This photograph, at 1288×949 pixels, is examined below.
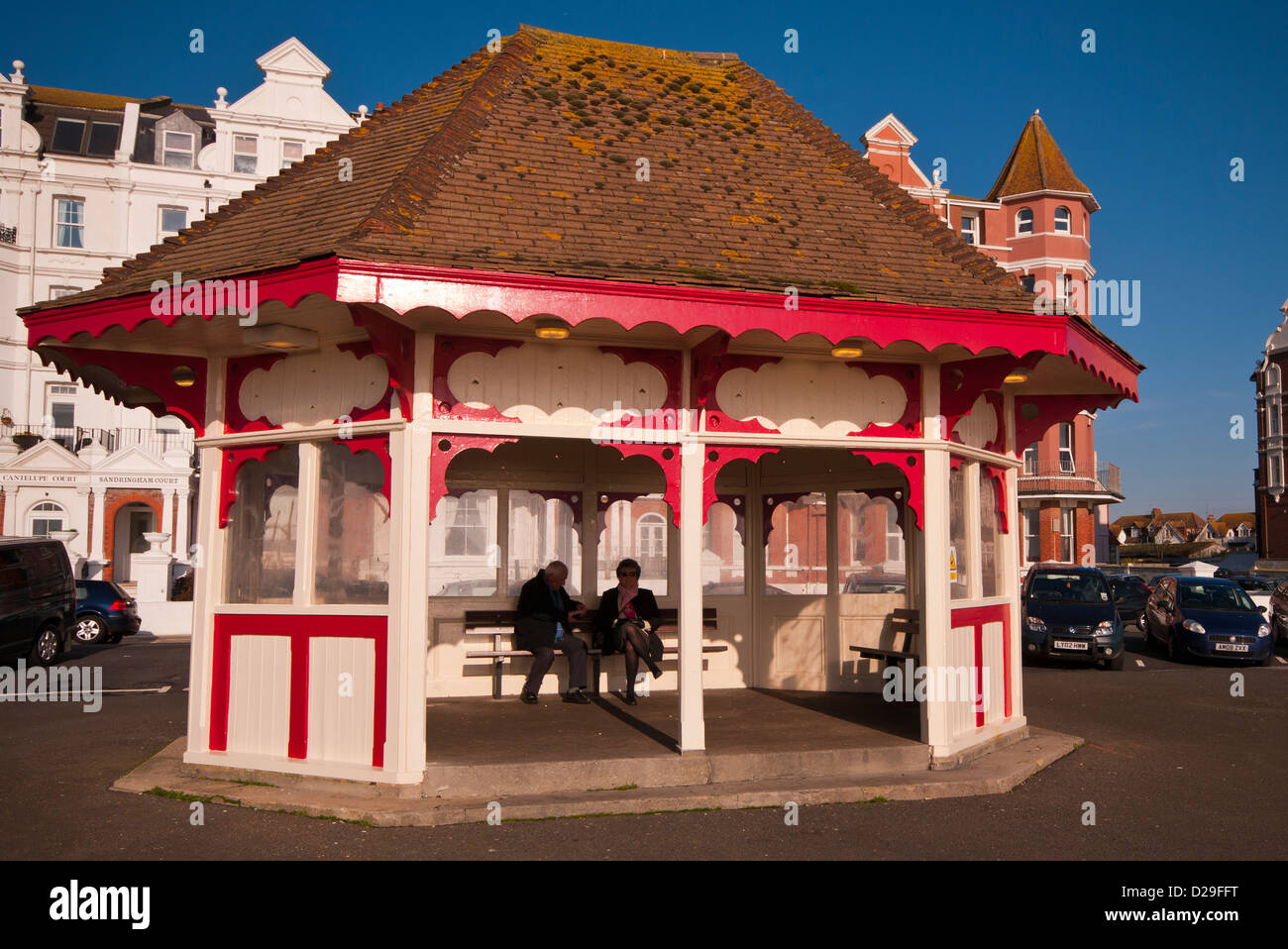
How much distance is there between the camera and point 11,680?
51.9ft

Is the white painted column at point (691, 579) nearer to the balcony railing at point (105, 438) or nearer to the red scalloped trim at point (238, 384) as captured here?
the red scalloped trim at point (238, 384)

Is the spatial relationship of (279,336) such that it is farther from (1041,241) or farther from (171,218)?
(1041,241)

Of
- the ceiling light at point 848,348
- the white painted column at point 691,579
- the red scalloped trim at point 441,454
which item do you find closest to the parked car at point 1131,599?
the ceiling light at point 848,348

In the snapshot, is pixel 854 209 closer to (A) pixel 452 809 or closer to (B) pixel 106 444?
(A) pixel 452 809

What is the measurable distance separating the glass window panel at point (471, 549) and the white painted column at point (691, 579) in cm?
382

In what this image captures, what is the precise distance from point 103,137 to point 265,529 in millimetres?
38574

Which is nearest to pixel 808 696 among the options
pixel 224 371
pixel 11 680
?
pixel 224 371

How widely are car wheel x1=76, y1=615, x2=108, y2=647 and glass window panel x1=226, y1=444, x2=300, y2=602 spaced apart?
56.5ft

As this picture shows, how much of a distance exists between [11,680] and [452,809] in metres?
12.3

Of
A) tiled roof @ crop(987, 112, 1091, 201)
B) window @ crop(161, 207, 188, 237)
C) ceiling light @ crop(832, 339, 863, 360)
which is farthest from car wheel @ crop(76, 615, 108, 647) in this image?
tiled roof @ crop(987, 112, 1091, 201)

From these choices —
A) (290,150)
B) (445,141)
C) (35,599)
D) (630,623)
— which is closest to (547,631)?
(630,623)

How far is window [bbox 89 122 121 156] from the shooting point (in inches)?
1548

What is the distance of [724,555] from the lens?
1196 cm

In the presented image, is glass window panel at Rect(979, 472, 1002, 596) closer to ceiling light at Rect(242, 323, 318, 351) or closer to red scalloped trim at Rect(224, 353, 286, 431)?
ceiling light at Rect(242, 323, 318, 351)
